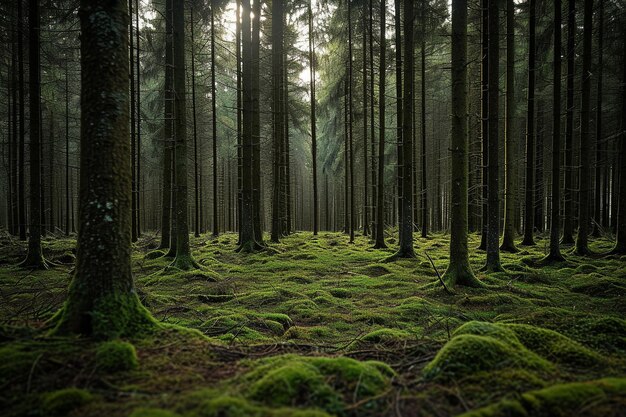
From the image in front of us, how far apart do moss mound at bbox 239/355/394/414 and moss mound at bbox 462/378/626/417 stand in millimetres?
763

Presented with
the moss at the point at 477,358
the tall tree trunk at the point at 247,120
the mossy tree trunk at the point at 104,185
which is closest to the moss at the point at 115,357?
the mossy tree trunk at the point at 104,185

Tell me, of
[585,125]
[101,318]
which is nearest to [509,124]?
[585,125]

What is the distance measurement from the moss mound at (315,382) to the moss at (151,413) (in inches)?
21.4

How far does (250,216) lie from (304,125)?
10.9 meters

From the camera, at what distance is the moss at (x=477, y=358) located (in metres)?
2.67

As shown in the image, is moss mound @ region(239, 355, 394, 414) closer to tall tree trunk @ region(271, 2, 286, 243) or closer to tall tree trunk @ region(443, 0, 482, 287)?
tall tree trunk @ region(443, 0, 482, 287)

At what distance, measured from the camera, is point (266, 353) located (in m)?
3.39

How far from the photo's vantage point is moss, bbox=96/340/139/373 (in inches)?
104

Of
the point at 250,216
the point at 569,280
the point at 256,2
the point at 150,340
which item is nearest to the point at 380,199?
the point at 250,216

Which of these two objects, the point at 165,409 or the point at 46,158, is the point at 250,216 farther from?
the point at 46,158

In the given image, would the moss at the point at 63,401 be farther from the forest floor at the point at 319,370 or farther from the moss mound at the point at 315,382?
the moss mound at the point at 315,382

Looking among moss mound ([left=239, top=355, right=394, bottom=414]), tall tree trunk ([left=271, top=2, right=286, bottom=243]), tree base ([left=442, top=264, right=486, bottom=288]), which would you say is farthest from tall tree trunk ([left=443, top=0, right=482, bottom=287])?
tall tree trunk ([left=271, top=2, right=286, bottom=243])

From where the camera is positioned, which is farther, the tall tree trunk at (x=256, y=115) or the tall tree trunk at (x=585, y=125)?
the tall tree trunk at (x=256, y=115)

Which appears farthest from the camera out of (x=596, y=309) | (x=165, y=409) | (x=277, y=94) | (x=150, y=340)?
(x=277, y=94)
